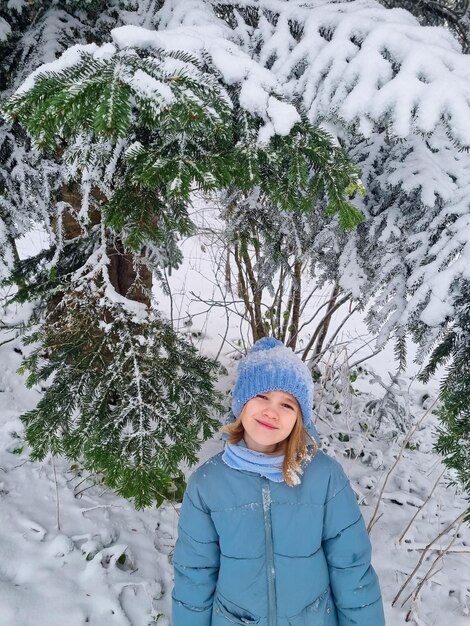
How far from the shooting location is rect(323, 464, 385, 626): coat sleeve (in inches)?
67.8

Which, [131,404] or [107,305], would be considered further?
[107,305]

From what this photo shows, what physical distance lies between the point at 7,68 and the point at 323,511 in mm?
2723

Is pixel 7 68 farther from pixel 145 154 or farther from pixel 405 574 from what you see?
pixel 405 574

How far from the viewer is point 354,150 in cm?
267

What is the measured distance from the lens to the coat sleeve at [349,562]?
1.72 m

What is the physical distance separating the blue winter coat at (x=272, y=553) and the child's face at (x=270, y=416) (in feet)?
0.58

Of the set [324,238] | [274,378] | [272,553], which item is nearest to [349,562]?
[272,553]

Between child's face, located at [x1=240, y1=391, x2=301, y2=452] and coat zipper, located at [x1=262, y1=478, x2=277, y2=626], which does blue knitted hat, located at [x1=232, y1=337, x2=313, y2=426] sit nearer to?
child's face, located at [x1=240, y1=391, x2=301, y2=452]

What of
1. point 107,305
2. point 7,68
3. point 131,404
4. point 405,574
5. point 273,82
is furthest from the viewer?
point 405,574

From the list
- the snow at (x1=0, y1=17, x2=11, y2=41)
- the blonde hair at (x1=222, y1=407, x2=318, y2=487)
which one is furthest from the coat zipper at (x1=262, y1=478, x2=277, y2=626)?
the snow at (x1=0, y1=17, x2=11, y2=41)

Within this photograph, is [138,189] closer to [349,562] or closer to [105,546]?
[349,562]

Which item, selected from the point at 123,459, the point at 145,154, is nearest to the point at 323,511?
the point at 123,459

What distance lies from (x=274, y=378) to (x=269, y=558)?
2.28 ft

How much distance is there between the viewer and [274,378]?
5.58 feet
